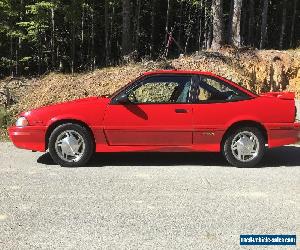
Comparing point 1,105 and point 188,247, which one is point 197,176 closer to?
point 188,247

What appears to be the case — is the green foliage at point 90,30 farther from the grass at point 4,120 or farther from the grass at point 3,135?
the grass at point 3,135

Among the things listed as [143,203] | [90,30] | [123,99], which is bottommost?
[143,203]

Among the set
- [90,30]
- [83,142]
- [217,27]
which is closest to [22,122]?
[83,142]

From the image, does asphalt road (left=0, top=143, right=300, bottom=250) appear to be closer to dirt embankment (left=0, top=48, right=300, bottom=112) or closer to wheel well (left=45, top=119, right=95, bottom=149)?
wheel well (left=45, top=119, right=95, bottom=149)

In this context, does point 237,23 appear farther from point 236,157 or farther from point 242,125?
point 236,157

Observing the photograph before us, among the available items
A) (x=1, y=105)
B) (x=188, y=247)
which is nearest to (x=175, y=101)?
(x=188, y=247)

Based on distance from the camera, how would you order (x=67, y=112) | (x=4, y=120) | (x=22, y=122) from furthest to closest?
1. (x=4, y=120)
2. (x=22, y=122)
3. (x=67, y=112)

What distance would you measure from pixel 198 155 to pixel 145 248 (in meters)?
4.61

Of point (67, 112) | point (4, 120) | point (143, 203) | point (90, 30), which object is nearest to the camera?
point (143, 203)

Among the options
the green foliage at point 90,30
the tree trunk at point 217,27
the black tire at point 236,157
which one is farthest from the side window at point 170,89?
the tree trunk at point 217,27

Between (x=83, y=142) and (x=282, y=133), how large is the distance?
3284mm

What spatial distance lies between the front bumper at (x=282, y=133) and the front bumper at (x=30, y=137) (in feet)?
12.2

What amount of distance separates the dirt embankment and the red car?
614 cm

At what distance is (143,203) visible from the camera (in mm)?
5754
